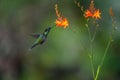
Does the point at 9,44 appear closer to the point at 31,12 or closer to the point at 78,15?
the point at 31,12

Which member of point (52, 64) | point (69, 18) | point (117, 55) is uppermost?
point (69, 18)

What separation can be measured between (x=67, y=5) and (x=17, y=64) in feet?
2.89

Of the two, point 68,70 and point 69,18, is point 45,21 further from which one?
point 68,70

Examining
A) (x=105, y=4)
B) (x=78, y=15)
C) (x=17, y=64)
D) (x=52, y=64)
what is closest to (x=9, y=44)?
(x=17, y=64)

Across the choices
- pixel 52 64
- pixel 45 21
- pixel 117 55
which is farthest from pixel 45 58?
pixel 117 55

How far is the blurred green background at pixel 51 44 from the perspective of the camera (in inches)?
185

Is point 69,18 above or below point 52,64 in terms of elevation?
above

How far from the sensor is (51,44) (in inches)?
190

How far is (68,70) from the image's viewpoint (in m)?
4.78

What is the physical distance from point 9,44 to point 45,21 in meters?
0.49

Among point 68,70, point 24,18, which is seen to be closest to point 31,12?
point 24,18

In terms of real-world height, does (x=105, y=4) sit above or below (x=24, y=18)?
below

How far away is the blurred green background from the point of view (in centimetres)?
470

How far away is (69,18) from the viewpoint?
187 inches
